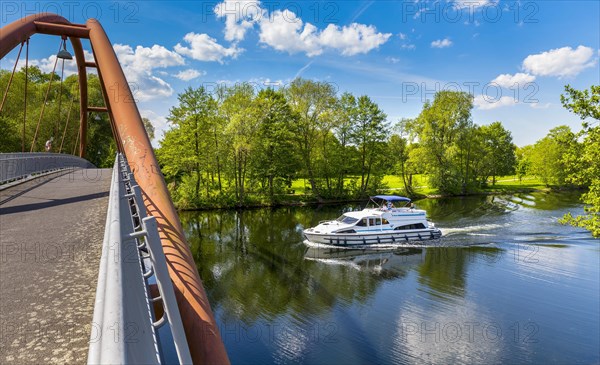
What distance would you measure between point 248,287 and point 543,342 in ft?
36.8

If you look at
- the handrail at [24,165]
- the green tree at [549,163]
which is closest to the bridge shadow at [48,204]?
the handrail at [24,165]

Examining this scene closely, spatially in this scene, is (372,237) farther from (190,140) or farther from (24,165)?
(190,140)

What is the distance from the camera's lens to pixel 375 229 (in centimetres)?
2273

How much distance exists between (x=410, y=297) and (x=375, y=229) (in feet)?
27.9

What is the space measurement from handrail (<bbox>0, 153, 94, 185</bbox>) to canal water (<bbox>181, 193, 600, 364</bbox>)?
8.49 m

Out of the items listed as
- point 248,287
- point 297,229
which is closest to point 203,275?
point 248,287

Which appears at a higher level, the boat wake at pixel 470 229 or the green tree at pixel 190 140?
the green tree at pixel 190 140

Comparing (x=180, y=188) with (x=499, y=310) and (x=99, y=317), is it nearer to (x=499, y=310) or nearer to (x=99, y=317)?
(x=499, y=310)

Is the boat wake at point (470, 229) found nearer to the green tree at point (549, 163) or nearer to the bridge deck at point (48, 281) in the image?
the bridge deck at point (48, 281)

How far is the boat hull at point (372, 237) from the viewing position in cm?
2180

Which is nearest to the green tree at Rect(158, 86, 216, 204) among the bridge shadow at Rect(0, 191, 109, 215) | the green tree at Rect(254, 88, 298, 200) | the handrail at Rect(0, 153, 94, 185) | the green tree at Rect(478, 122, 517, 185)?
the green tree at Rect(254, 88, 298, 200)

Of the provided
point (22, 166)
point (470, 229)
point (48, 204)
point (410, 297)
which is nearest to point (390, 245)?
point (470, 229)

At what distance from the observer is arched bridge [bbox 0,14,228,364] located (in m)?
1.51

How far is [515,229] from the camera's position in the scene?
2541 centimetres
